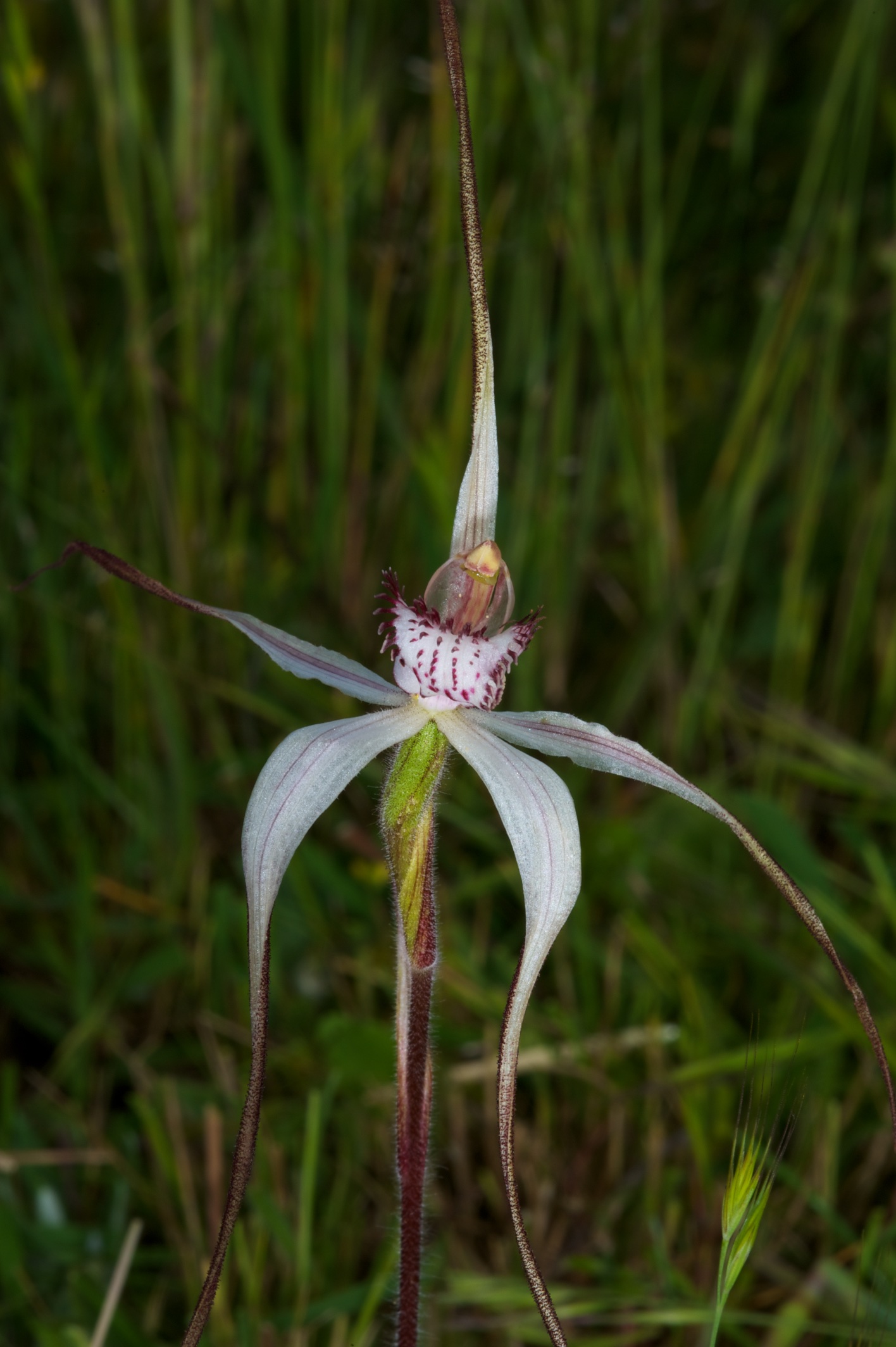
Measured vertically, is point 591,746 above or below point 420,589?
below

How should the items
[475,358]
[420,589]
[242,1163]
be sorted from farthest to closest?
[420,589] → [475,358] → [242,1163]

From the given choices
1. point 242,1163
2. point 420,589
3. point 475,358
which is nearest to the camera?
point 242,1163

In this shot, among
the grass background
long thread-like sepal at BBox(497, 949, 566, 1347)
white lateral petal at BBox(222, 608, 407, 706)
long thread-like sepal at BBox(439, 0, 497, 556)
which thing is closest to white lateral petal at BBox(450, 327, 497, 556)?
long thread-like sepal at BBox(439, 0, 497, 556)

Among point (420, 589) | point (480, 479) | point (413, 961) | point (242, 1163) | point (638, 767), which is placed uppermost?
point (420, 589)

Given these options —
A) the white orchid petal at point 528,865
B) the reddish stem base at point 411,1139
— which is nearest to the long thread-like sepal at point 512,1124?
the white orchid petal at point 528,865

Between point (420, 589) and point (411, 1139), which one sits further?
point (420, 589)

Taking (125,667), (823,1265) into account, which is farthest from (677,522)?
(823,1265)

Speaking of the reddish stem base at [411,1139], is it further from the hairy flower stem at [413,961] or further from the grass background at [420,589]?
the grass background at [420,589]

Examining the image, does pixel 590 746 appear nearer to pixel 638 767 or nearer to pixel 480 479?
pixel 638 767

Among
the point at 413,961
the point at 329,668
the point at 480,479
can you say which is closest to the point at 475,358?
the point at 480,479
